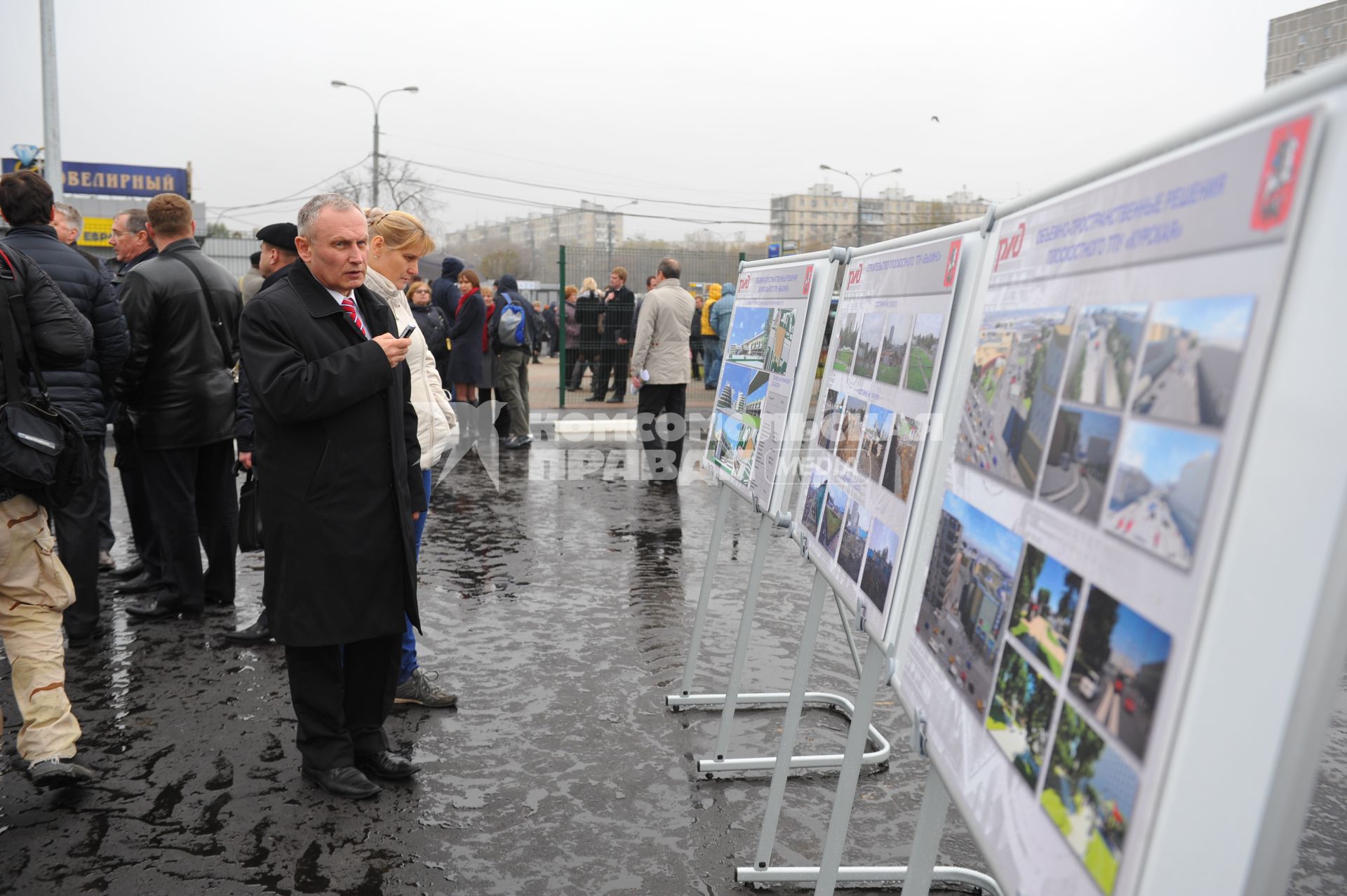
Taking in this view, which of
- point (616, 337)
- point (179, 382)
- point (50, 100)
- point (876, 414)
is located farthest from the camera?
point (616, 337)

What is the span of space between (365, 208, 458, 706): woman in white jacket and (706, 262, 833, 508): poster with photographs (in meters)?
1.20

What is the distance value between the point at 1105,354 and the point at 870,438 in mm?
1256

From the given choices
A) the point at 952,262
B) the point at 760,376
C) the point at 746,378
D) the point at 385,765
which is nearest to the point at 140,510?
the point at 385,765

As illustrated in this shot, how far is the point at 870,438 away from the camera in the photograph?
263cm

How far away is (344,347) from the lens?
3457mm

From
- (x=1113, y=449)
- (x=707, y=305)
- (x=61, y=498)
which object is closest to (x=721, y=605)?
(x=61, y=498)

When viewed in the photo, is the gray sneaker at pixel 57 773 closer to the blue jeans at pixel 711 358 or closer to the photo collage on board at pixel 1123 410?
the photo collage on board at pixel 1123 410

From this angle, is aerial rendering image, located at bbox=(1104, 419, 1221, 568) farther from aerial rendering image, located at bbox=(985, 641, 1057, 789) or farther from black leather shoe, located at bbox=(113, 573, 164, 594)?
black leather shoe, located at bbox=(113, 573, 164, 594)

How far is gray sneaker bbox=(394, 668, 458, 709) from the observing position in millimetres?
4496

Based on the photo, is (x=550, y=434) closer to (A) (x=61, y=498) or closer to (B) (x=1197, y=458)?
(A) (x=61, y=498)

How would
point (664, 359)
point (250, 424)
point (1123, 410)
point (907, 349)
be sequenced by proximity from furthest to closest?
point (664, 359) < point (250, 424) < point (907, 349) < point (1123, 410)

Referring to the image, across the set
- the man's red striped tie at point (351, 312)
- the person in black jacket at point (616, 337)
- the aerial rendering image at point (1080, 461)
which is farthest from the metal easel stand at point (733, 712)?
the person in black jacket at point (616, 337)

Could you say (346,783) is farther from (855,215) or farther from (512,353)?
(855,215)

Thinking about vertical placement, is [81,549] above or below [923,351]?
below
